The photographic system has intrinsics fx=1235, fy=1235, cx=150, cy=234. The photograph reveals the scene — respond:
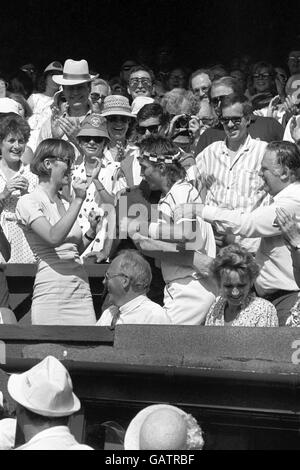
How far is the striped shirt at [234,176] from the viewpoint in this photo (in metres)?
8.39

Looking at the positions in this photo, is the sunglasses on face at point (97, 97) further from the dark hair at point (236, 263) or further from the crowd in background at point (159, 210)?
the dark hair at point (236, 263)

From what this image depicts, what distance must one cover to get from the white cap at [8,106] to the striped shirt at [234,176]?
239 cm

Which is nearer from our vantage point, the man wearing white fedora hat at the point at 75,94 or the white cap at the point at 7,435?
the white cap at the point at 7,435

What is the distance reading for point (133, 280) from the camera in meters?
7.55


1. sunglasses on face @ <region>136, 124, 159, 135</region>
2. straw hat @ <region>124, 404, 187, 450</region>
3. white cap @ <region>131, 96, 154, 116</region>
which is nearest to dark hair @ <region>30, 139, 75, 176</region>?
sunglasses on face @ <region>136, 124, 159, 135</region>

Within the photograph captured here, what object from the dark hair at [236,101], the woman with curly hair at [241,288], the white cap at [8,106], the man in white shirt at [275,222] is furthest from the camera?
the white cap at [8,106]

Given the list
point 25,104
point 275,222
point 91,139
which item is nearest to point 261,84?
point 25,104

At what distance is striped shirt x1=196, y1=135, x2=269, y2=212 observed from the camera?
8.39 meters

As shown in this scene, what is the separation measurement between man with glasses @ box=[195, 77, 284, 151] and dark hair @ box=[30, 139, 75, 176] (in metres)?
1.42

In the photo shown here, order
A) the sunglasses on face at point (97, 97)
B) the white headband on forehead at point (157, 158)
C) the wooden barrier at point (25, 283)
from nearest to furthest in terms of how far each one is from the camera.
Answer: the white headband on forehead at point (157, 158), the wooden barrier at point (25, 283), the sunglasses on face at point (97, 97)

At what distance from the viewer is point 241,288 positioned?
7137 mm

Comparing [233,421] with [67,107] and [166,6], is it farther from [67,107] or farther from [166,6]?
[166,6]

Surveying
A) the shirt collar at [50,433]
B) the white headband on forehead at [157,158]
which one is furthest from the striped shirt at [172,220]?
the shirt collar at [50,433]

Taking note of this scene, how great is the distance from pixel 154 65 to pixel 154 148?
20.9 ft
